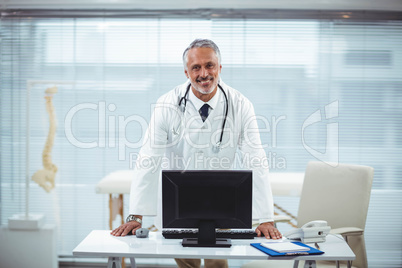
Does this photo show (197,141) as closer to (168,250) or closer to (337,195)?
(168,250)

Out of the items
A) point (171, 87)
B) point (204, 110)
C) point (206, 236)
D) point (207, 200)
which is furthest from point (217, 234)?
point (171, 87)

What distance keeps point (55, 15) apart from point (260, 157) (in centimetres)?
226

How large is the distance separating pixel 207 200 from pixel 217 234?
24 cm

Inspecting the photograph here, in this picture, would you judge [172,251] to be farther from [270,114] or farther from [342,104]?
[342,104]

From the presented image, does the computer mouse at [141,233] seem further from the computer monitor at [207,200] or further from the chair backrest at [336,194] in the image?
the chair backrest at [336,194]

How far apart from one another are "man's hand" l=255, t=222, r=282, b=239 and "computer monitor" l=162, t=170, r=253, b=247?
0.64 feet

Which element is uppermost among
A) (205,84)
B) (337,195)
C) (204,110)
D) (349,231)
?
(205,84)

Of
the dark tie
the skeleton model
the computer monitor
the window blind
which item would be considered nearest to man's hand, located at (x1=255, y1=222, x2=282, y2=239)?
the computer monitor

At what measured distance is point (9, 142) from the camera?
3514mm

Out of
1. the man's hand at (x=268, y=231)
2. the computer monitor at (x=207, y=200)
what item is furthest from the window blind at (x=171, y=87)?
the computer monitor at (x=207, y=200)

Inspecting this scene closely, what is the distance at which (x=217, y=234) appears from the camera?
1.93m

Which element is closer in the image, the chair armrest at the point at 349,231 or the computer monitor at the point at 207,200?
the computer monitor at the point at 207,200

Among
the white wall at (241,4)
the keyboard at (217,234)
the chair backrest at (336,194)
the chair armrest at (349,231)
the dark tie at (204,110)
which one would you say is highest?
the white wall at (241,4)

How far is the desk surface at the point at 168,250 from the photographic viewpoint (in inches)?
66.2
